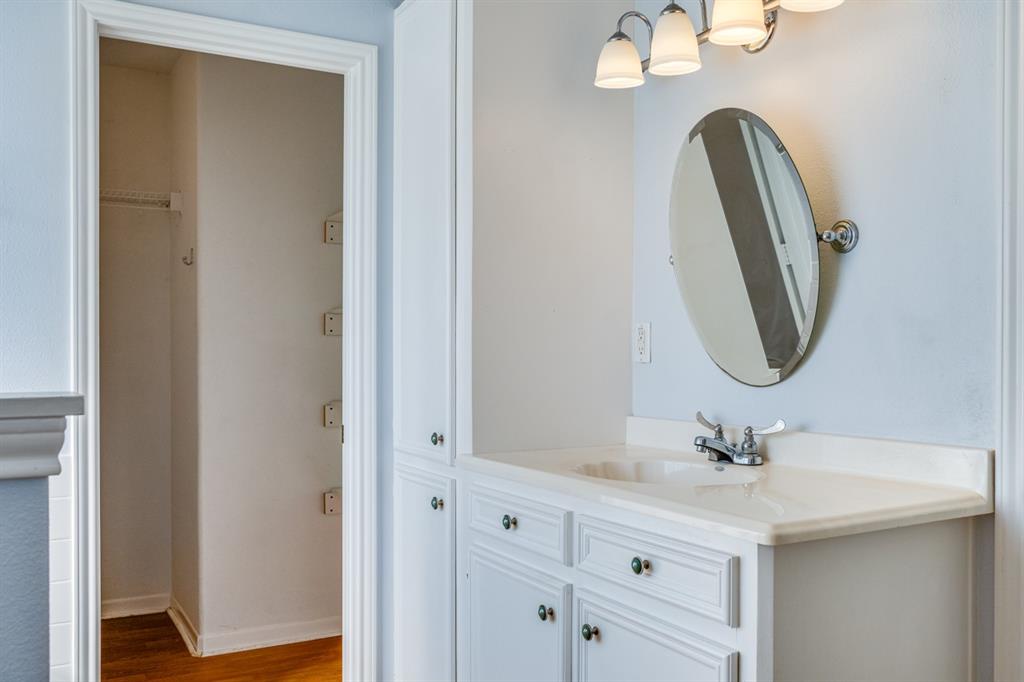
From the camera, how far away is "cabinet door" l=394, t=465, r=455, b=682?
242cm

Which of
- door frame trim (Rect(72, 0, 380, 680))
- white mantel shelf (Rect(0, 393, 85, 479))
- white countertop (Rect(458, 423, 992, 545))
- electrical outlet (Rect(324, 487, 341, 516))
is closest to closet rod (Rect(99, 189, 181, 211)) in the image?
electrical outlet (Rect(324, 487, 341, 516))

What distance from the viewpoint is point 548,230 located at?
243cm

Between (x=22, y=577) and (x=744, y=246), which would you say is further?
(x=744, y=246)

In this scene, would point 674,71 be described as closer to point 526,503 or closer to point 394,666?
point 526,503

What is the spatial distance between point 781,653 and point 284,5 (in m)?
2.25

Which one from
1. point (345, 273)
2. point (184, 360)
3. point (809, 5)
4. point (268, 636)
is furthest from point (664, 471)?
point (184, 360)

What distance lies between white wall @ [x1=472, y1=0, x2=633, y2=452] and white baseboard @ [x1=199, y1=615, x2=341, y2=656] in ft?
6.17

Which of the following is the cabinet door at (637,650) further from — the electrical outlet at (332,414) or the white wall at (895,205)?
the electrical outlet at (332,414)

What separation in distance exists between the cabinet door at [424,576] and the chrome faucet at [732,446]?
2.26 ft

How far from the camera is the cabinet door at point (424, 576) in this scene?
2424 millimetres

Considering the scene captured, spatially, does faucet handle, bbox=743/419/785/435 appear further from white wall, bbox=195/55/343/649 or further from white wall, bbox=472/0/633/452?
white wall, bbox=195/55/343/649

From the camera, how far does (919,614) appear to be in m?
1.58

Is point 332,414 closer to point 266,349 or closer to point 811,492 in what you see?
point 266,349

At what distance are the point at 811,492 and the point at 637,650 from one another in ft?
1.44
